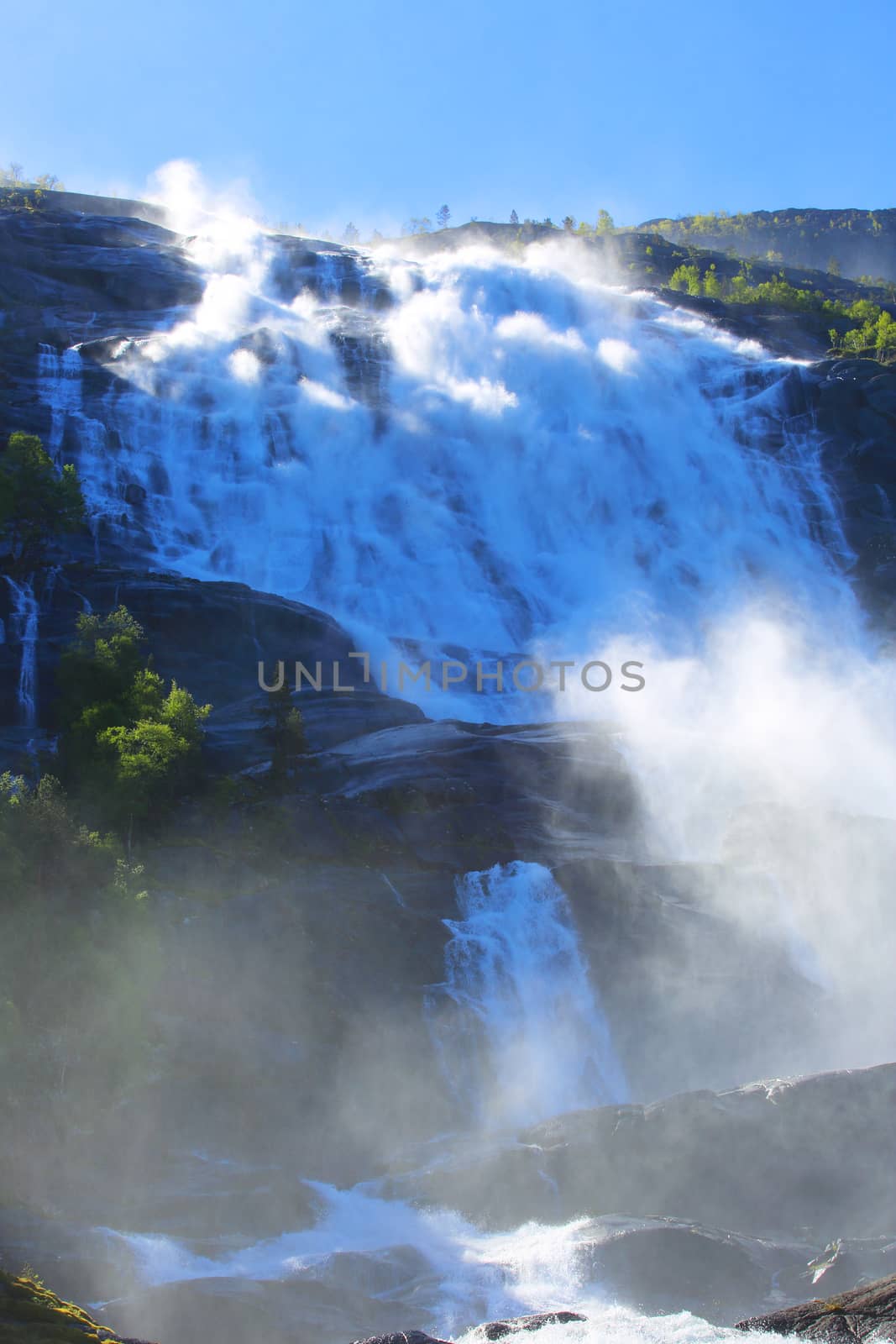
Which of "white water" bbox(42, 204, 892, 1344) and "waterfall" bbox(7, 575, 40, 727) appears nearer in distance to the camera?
"white water" bbox(42, 204, 892, 1344)

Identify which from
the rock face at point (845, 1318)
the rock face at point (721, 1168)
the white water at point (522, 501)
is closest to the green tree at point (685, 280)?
the white water at point (522, 501)

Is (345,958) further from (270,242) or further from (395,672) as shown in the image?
(270,242)

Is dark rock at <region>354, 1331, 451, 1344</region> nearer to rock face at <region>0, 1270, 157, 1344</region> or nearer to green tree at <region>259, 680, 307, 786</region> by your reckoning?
rock face at <region>0, 1270, 157, 1344</region>

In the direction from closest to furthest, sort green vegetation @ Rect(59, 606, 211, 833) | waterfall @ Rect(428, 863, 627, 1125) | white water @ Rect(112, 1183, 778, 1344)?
white water @ Rect(112, 1183, 778, 1344) → waterfall @ Rect(428, 863, 627, 1125) → green vegetation @ Rect(59, 606, 211, 833)

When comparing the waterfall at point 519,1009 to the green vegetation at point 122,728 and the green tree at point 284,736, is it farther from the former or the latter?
the green vegetation at point 122,728

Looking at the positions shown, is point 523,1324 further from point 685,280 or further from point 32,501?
point 685,280

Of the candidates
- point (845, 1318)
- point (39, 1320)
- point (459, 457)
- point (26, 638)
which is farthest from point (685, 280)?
point (39, 1320)

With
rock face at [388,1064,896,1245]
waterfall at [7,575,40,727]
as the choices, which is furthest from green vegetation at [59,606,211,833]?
rock face at [388,1064,896,1245]
